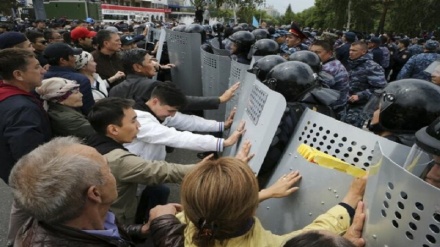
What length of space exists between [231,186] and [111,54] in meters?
4.48

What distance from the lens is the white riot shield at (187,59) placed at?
5.89 meters

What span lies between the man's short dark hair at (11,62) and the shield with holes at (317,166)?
2.16 metres

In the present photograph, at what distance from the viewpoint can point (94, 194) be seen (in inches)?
51.8

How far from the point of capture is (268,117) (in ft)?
6.10

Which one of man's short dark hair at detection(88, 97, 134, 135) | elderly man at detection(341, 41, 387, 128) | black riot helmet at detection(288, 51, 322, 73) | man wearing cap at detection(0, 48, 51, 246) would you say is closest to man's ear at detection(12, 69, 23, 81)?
man wearing cap at detection(0, 48, 51, 246)

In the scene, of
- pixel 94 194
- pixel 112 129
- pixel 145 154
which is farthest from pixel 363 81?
pixel 94 194

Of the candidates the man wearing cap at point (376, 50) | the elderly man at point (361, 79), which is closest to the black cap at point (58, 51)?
the elderly man at point (361, 79)

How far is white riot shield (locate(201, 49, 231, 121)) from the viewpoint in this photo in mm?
4668

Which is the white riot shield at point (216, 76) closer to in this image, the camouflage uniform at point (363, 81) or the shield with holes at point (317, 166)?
the camouflage uniform at point (363, 81)

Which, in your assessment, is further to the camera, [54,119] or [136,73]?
[136,73]

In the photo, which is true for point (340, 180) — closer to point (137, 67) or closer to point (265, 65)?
point (265, 65)

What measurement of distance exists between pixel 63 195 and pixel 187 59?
16.4 ft

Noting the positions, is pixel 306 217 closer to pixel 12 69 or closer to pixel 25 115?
pixel 25 115

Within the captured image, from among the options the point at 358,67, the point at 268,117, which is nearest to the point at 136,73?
the point at 268,117
